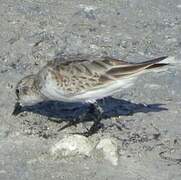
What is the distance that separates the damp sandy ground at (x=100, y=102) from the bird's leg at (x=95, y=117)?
0.25 feet

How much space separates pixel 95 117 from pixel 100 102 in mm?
686

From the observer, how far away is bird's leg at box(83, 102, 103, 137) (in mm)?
8948

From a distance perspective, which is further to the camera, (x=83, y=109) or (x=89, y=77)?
(x=83, y=109)

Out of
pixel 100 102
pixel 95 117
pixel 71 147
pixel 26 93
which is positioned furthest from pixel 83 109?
pixel 71 147

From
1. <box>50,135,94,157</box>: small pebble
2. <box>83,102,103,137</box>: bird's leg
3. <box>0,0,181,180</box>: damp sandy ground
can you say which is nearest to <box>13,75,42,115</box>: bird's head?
<box>0,0,181,180</box>: damp sandy ground

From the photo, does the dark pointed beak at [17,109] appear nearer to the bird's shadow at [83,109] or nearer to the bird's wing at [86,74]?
the bird's shadow at [83,109]

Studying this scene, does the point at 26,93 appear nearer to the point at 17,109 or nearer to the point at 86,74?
the point at 17,109

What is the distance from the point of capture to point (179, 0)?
42.6 ft

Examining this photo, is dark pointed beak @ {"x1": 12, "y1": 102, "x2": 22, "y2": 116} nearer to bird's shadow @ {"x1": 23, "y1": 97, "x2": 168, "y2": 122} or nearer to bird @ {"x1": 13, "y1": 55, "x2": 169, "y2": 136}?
bird's shadow @ {"x1": 23, "y1": 97, "x2": 168, "y2": 122}

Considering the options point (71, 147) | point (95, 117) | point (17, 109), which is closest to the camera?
point (71, 147)

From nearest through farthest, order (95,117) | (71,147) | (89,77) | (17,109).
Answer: (71,147) < (89,77) < (95,117) < (17,109)

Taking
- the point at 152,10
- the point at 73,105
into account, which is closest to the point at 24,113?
the point at 73,105

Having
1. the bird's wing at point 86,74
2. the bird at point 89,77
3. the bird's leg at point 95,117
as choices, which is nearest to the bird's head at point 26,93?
the bird at point 89,77

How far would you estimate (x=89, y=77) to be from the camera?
8961mm
